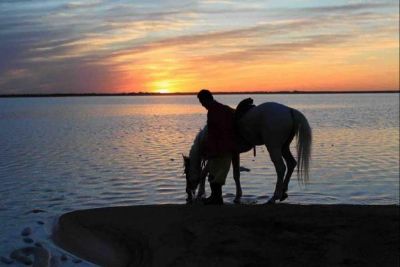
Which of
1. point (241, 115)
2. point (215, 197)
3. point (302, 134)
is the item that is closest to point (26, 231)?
point (215, 197)

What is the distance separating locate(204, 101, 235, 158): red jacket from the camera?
27.6 feet

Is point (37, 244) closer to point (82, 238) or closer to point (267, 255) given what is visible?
point (82, 238)

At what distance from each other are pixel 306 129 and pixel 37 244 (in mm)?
4373

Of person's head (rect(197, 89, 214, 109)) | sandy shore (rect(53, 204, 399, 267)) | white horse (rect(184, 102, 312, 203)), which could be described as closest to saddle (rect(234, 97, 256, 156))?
white horse (rect(184, 102, 312, 203))

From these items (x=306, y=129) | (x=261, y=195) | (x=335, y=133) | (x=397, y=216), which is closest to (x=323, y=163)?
(x=261, y=195)

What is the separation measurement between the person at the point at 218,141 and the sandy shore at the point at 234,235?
62cm

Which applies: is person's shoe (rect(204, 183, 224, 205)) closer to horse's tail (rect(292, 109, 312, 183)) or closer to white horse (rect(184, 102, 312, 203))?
white horse (rect(184, 102, 312, 203))

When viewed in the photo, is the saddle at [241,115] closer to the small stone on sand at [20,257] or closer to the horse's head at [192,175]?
the horse's head at [192,175]

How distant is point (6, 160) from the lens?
1648cm

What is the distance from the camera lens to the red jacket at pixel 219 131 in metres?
8.40

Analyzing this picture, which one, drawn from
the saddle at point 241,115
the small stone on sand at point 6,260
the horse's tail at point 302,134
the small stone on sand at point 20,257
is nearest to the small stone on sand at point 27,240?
the small stone on sand at point 20,257

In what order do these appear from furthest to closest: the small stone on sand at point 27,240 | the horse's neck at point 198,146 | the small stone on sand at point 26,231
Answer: the horse's neck at point 198,146 < the small stone on sand at point 26,231 < the small stone on sand at point 27,240

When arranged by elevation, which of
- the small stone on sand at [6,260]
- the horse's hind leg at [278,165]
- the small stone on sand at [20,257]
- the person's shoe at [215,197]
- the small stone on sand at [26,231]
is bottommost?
the small stone on sand at [26,231]

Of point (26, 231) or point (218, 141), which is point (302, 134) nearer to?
point (218, 141)
